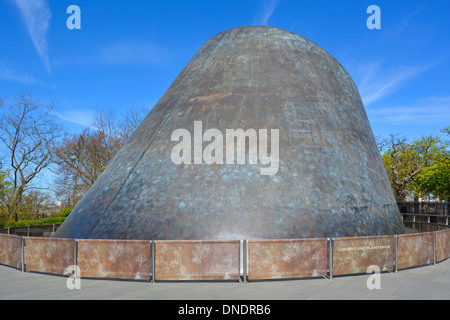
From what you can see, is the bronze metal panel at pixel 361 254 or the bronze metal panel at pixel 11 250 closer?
the bronze metal panel at pixel 361 254

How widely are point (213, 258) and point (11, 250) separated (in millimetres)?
5313

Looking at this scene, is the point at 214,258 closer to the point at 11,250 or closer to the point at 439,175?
the point at 11,250

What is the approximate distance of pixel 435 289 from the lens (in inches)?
272

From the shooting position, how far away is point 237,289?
693 centimetres

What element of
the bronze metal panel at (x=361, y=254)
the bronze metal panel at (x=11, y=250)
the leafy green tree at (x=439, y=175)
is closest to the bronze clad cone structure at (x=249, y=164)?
the bronze metal panel at (x=361, y=254)

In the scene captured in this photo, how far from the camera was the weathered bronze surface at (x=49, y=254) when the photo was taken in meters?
8.02

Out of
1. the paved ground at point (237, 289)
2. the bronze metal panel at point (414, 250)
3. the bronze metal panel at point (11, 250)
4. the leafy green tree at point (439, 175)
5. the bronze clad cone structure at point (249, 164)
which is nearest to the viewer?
the paved ground at point (237, 289)

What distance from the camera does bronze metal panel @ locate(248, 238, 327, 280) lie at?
7.59 metres

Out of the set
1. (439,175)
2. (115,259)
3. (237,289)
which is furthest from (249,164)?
(439,175)

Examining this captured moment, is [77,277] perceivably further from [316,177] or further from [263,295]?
[316,177]

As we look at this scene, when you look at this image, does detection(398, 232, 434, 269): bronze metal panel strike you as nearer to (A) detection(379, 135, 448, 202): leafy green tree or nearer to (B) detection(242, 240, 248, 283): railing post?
(B) detection(242, 240, 248, 283): railing post

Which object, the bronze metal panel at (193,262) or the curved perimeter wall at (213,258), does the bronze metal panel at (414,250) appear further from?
the bronze metal panel at (193,262)

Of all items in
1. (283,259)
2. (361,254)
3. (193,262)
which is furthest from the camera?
(361,254)

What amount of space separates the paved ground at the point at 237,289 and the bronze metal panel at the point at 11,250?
0.93 m
